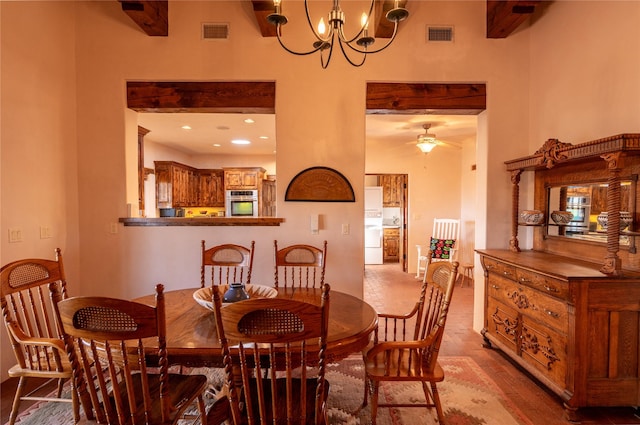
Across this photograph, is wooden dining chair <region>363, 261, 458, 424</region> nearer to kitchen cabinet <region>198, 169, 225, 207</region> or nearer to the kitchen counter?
the kitchen counter

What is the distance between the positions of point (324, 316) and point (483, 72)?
3065 millimetres

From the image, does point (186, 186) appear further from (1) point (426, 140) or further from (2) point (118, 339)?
(2) point (118, 339)

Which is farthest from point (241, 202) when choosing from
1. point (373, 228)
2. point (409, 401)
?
point (409, 401)

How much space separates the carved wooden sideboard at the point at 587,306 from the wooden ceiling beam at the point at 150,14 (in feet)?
11.5

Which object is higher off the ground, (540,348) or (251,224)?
(251,224)

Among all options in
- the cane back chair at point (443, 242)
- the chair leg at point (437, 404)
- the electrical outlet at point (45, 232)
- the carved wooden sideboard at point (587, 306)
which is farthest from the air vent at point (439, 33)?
the electrical outlet at point (45, 232)

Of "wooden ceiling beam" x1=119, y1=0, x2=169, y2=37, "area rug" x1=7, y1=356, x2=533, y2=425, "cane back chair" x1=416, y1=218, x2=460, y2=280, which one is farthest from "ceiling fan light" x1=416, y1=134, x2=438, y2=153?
"wooden ceiling beam" x1=119, y1=0, x2=169, y2=37

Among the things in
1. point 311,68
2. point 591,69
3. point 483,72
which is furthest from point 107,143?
point 591,69

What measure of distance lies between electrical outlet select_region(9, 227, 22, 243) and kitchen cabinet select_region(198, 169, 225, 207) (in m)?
4.72

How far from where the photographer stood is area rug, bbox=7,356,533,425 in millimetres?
1958

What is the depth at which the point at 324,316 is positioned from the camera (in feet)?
3.59

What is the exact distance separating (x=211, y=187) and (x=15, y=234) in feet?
15.9

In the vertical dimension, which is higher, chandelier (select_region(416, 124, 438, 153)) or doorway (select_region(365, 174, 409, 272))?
chandelier (select_region(416, 124, 438, 153))

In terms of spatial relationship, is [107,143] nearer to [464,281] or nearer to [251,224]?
[251,224]
